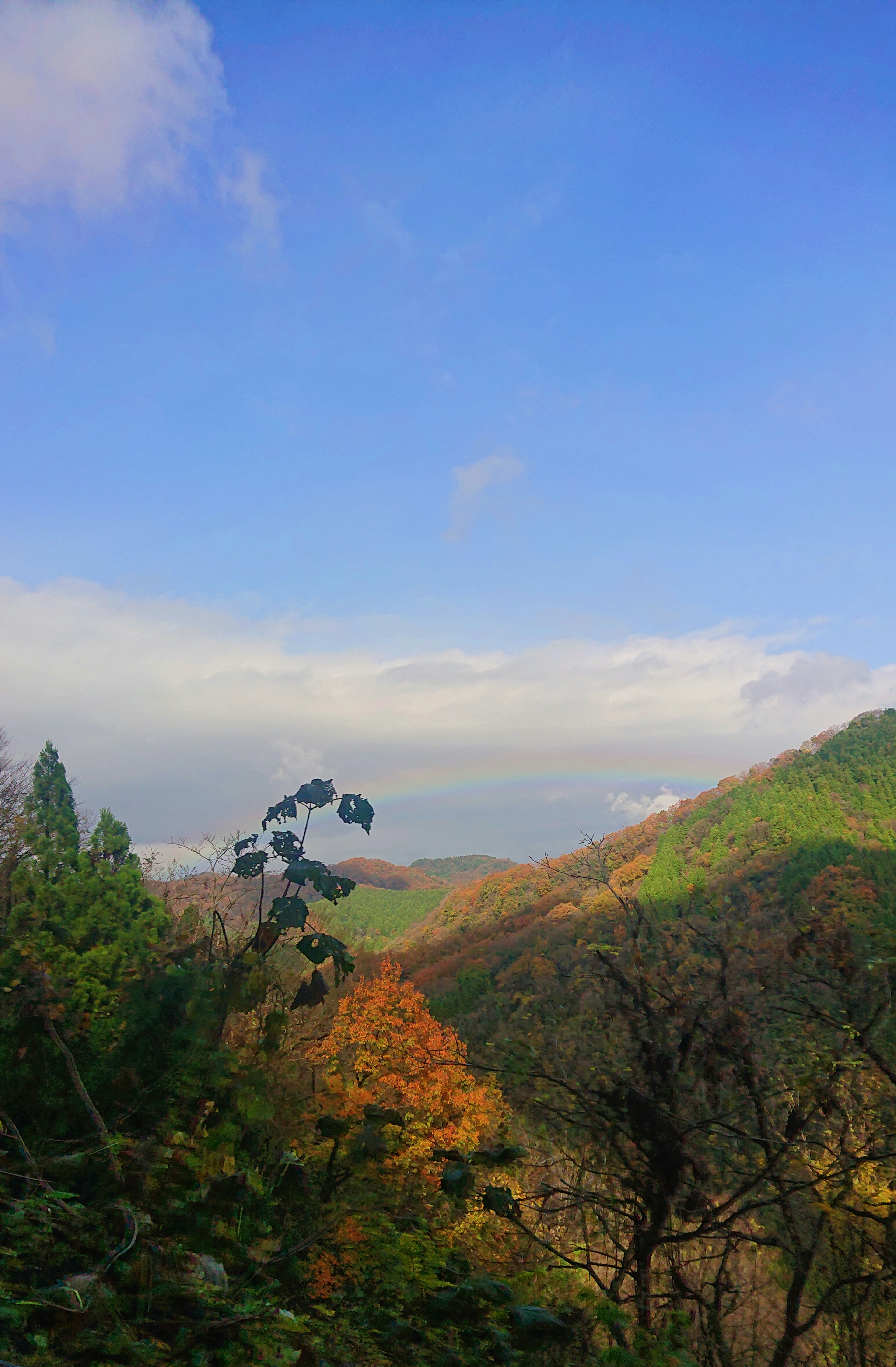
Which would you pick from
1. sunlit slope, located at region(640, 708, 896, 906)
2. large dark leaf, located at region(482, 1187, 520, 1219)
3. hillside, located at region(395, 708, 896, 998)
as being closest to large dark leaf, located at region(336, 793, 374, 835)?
large dark leaf, located at region(482, 1187, 520, 1219)

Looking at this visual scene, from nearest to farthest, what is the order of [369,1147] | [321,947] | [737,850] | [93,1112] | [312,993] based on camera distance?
[93,1112] < [369,1147] < [321,947] < [312,993] < [737,850]

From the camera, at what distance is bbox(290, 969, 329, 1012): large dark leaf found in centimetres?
501

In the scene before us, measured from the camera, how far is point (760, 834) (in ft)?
240

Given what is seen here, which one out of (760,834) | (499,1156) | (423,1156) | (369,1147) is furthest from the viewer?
(760,834)

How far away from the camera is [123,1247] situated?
2.68 metres

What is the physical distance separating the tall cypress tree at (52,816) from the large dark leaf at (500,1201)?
612 cm

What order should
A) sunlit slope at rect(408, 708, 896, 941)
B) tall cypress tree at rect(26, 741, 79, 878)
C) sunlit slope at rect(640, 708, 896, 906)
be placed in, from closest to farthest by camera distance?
tall cypress tree at rect(26, 741, 79, 878), sunlit slope at rect(640, 708, 896, 906), sunlit slope at rect(408, 708, 896, 941)

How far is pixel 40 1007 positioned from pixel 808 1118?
5105mm

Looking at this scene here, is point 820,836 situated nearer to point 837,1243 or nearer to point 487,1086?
point 487,1086

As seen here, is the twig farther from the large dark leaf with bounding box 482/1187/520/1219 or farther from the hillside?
the hillside

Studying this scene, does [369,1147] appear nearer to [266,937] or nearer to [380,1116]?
[380,1116]

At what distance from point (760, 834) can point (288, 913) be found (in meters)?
77.3

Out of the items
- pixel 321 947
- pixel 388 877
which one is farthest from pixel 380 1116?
pixel 388 877

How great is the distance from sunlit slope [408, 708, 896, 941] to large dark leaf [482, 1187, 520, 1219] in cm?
4434
